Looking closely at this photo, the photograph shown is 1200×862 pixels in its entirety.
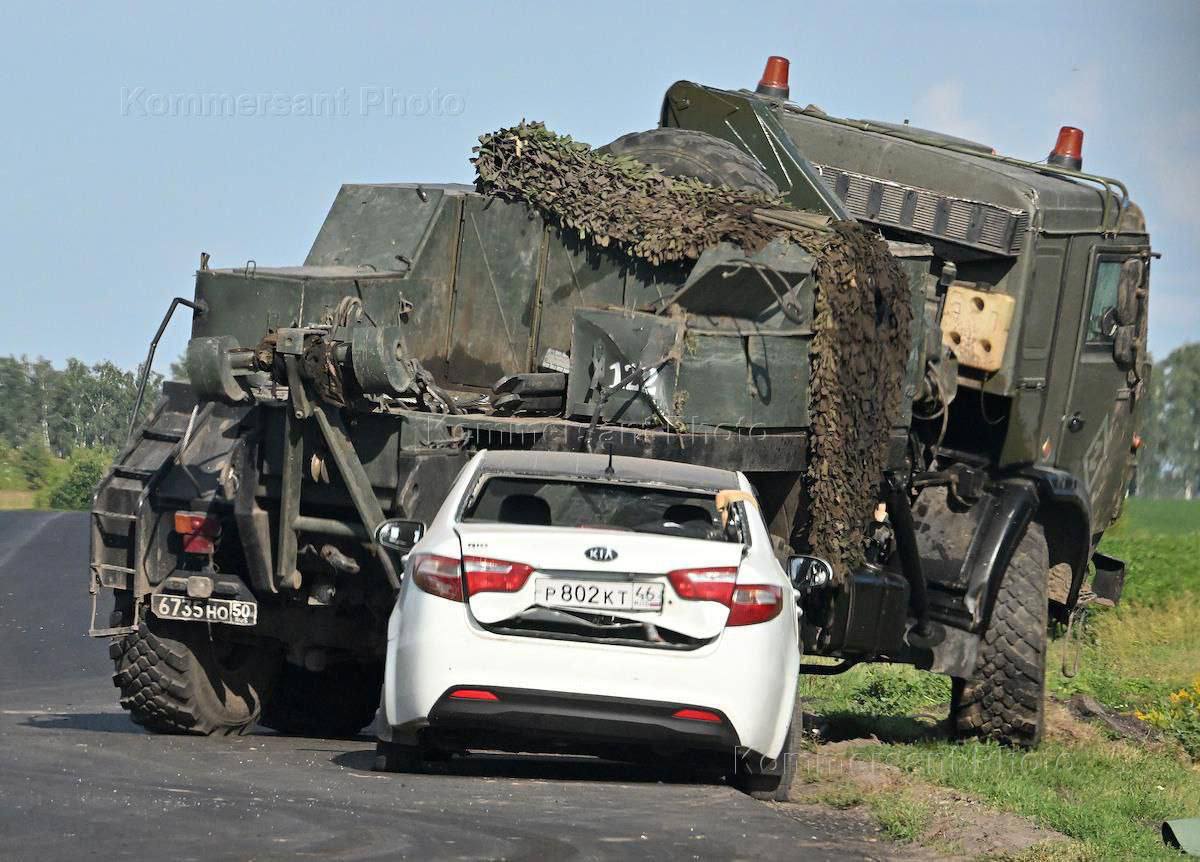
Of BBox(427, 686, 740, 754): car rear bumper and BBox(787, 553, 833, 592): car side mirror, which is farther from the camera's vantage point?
BBox(787, 553, 833, 592): car side mirror

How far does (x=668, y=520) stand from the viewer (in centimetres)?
915

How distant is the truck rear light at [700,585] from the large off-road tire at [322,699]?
4.33m

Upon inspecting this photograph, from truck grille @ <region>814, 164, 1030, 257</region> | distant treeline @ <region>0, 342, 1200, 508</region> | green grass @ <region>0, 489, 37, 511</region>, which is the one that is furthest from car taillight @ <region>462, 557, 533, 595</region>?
green grass @ <region>0, 489, 37, 511</region>

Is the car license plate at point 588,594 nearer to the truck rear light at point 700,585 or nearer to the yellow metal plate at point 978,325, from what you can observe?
the truck rear light at point 700,585

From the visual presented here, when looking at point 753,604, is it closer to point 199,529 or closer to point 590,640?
point 590,640

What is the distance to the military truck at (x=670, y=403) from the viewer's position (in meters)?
10.4

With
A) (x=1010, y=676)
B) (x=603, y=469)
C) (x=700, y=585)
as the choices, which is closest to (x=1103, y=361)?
(x=1010, y=676)

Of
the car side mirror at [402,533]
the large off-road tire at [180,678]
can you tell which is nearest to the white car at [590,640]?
the car side mirror at [402,533]

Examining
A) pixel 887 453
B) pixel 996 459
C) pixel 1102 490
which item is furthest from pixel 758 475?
pixel 1102 490

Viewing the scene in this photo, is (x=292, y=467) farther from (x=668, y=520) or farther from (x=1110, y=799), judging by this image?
(x=1110, y=799)

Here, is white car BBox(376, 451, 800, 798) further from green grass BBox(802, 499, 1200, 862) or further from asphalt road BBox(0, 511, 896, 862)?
green grass BBox(802, 499, 1200, 862)

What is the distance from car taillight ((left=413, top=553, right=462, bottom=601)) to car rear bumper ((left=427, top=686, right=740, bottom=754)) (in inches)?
14.7

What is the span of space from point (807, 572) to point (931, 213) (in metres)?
A: 4.82

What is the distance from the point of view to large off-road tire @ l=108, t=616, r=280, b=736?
11.0 metres
